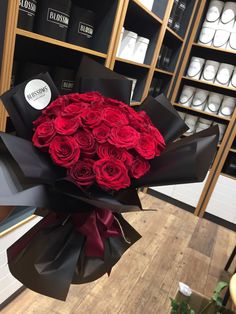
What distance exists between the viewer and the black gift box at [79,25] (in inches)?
56.7

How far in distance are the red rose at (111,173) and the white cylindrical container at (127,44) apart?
1559 millimetres

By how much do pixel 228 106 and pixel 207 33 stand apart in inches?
30.3

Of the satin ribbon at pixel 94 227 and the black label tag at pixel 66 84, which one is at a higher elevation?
the black label tag at pixel 66 84

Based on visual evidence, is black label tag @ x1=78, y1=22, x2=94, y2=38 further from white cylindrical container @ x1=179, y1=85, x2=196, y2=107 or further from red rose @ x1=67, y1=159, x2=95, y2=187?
white cylindrical container @ x1=179, y1=85, x2=196, y2=107

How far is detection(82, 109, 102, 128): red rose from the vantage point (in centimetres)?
52

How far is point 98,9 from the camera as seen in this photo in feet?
5.41

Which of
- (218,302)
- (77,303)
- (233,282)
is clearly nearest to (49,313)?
(77,303)

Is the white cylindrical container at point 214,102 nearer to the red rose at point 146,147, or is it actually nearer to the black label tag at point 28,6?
the black label tag at point 28,6

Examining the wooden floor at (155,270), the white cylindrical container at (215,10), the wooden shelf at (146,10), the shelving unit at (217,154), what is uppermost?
the white cylindrical container at (215,10)

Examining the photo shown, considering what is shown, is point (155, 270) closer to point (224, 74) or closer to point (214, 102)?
point (214, 102)

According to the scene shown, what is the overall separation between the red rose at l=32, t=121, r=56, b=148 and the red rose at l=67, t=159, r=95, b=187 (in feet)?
0.21

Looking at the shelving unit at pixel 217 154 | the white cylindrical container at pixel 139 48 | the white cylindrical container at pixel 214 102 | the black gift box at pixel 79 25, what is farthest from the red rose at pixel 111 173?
the white cylindrical container at pixel 214 102

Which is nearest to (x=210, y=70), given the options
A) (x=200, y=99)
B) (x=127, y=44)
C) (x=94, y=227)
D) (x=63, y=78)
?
(x=200, y=99)

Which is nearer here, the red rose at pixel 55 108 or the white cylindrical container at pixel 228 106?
the red rose at pixel 55 108
